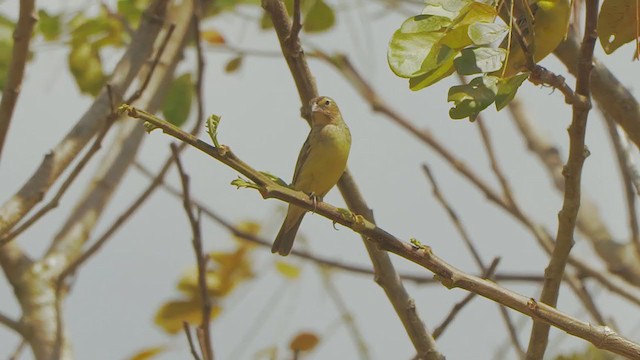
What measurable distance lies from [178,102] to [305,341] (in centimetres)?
126

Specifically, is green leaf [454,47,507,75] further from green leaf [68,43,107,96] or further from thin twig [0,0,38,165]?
green leaf [68,43,107,96]

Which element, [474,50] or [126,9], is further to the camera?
[126,9]

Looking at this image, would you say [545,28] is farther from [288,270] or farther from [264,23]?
[288,270]

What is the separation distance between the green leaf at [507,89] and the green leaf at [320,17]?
7.85ft

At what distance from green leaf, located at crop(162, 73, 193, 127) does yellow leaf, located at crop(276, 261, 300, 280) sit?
139 centimetres

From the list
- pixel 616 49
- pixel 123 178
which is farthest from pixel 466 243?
pixel 123 178

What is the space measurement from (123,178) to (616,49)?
9.03ft

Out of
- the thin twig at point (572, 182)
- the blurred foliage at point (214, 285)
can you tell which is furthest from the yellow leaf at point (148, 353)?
the thin twig at point (572, 182)

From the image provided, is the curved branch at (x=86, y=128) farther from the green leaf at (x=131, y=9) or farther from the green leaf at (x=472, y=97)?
the green leaf at (x=472, y=97)

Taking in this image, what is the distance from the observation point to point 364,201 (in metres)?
3.20

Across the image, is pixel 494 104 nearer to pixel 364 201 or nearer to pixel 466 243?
pixel 364 201

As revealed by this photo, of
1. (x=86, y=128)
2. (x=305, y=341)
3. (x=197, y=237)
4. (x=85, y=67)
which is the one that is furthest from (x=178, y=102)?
(x=197, y=237)

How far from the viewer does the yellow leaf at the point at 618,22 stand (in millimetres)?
2555

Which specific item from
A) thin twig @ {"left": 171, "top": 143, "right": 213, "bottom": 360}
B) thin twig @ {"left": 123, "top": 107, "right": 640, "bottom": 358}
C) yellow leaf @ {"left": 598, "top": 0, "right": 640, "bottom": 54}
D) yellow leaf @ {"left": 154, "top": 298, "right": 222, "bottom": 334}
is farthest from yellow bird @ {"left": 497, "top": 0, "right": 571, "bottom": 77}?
Answer: yellow leaf @ {"left": 154, "top": 298, "right": 222, "bottom": 334}
